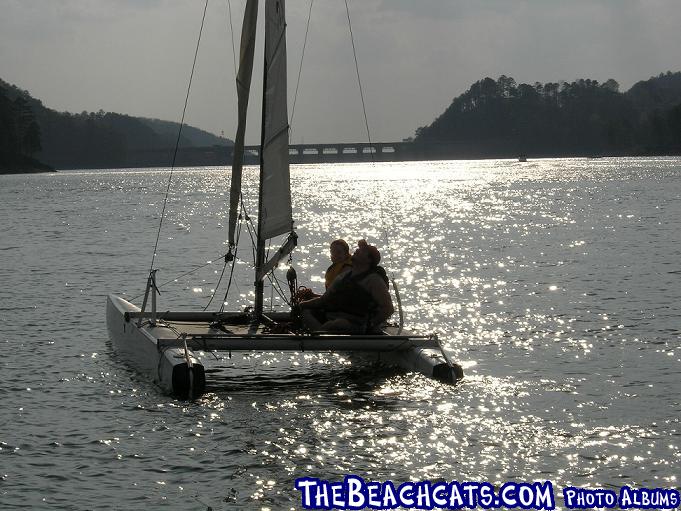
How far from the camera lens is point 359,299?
17359 millimetres

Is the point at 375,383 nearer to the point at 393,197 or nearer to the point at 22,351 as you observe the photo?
the point at 22,351

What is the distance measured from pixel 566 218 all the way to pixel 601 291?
37.3 meters

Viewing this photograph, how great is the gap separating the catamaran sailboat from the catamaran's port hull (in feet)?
0.05

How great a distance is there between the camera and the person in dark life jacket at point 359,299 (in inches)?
674

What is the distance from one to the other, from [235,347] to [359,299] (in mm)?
2254

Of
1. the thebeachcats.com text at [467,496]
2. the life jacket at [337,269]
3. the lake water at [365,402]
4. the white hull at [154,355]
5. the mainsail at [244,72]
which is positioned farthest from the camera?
the mainsail at [244,72]

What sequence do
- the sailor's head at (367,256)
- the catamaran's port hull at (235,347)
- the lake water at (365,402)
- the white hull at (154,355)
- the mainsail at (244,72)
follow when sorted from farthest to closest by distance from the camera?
the mainsail at (244,72) < the sailor's head at (367,256) < the catamaran's port hull at (235,347) < the white hull at (154,355) < the lake water at (365,402)

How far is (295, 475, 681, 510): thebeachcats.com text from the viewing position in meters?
11.4

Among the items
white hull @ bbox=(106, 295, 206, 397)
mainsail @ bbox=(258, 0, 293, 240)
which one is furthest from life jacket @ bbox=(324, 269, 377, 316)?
white hull @ bbox=(106, 295, 206, 397)

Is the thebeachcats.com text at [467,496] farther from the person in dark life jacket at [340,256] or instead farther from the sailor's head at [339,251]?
the sailor's head at [339,251]

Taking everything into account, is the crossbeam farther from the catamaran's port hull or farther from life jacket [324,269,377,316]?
life jacket [324,269,377,316]

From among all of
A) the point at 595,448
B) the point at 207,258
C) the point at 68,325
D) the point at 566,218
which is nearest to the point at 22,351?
the point at 68,325

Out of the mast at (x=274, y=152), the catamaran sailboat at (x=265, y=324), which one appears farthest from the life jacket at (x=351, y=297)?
the mast at (x=274, y=152)

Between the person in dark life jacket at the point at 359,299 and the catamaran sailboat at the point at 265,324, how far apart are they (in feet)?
1.18
